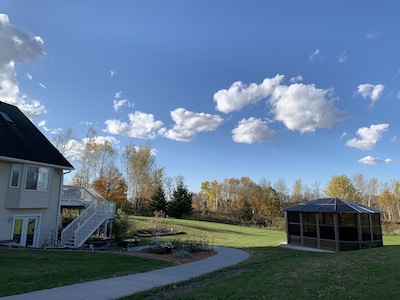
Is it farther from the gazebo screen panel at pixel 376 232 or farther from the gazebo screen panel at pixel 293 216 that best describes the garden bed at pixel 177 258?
the gazebo screen panel at pixel 376 232

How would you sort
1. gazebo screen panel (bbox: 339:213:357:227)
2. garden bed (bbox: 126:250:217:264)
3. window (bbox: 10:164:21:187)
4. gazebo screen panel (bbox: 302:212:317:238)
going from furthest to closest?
gazebo screen panel (bbox: 302:212:317:238), gazebo screen panel (bbox: 339:213:357:227), window (bbox: 10:164:21:187), garden bed (bbox: 126:250:217:264)

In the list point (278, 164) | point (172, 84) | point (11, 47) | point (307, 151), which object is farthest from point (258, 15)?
point (278, 164)

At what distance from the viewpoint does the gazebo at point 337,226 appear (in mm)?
16859

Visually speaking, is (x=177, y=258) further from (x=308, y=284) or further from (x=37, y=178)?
(x=37, y=178)

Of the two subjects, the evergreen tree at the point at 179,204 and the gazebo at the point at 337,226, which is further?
the evergreen tree at the point at 179,204

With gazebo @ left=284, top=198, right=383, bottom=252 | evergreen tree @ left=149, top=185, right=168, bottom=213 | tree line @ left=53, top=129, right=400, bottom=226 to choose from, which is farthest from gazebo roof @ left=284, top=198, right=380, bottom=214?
evergreen tree @ left=149, top=185, right=168, bottom=213

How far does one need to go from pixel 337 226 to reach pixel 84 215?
50.1ft

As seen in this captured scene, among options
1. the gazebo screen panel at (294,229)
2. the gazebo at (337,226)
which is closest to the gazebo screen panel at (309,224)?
the gazebo at (337,226)

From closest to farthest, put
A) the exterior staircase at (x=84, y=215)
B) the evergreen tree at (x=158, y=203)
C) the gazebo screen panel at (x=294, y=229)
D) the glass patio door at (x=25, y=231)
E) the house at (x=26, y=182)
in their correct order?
the house at (x=26, y=182)
the glass patio door at (x=25, y=231)
the exterior staircase at (x=84, y=215)
the gazebo screen panel at (x=294, y=229)
the evergreen tree at (x=158, y=203)

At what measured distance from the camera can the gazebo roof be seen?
17.0 m

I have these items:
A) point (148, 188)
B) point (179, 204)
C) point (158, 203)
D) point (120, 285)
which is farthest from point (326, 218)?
point (148, 188)

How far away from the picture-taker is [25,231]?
49.0ft

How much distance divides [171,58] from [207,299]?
1864cm

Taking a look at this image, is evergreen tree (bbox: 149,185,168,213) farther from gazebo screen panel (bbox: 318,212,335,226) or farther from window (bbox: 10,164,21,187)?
window (bbox: 10,164,21,187)
